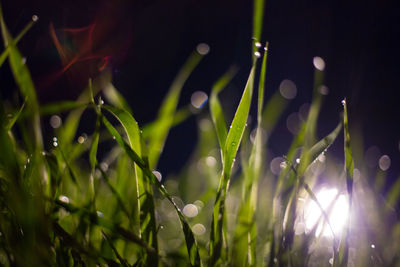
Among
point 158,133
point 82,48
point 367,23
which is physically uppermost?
point 367,23

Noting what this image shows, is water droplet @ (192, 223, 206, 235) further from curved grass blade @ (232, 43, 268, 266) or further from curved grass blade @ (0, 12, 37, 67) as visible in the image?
curved grass blade @ (0, 12, 37, 67)

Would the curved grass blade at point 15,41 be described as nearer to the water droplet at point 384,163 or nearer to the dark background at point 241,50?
the water droplet at point 384,163

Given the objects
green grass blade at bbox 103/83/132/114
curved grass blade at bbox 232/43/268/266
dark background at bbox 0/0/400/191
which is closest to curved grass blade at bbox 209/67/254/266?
curved grass blade at bbox 232/43/268/266

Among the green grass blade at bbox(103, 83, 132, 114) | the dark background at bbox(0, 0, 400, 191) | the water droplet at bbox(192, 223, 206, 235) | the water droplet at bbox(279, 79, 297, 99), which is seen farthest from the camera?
the dark background at bbox(0, 0, 400, 191)

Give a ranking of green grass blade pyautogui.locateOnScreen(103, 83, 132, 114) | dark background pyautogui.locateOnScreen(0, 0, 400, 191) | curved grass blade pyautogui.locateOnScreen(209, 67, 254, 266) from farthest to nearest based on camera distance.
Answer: dark background pyautogui.locateOnScreen(0, 0, 400, 191)
green grass blade pyautogui.locateOnScreen(103, 83, 132, 114)
curved grass blade pyautogui.locateOnScreen(209, 67, 254, 266)

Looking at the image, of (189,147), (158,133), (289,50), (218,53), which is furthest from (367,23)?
(158,133)

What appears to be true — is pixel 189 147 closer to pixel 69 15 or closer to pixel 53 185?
pixel 69 15
